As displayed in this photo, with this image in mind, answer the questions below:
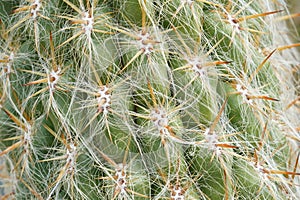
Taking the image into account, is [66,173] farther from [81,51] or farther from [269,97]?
[269,97]

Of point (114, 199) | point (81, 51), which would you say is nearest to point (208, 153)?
point (114, 199)

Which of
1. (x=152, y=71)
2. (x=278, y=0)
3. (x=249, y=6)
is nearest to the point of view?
(x=152, y=71)

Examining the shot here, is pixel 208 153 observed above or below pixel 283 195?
above

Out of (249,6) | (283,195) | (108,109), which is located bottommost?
(283,195)

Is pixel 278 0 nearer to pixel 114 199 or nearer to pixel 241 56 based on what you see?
pixel 241 56

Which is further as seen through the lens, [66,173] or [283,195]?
[283,195]

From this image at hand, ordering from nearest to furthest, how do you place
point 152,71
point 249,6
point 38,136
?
point 152,71, point 38,136, point 249,6
